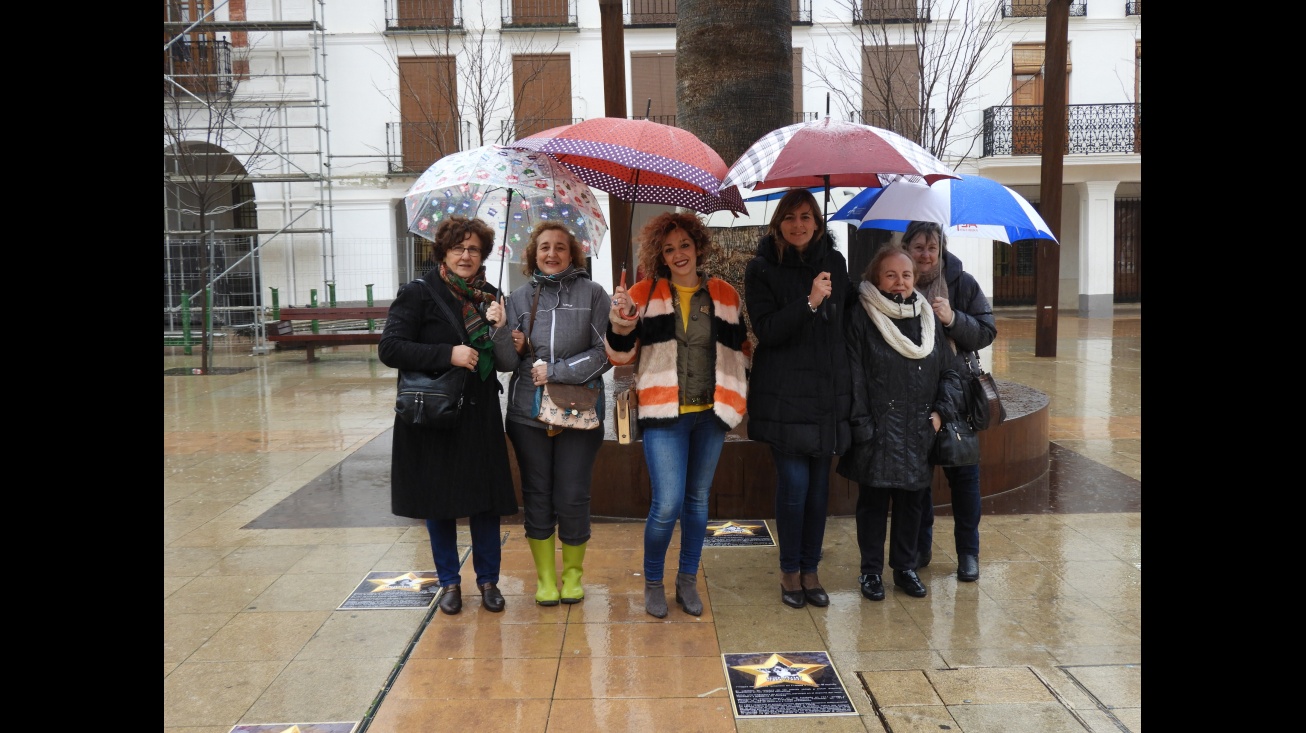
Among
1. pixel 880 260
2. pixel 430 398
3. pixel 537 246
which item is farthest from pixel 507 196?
pixel 880 260

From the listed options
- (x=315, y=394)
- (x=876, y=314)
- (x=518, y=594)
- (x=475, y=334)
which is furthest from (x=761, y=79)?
(x=315, y=394)

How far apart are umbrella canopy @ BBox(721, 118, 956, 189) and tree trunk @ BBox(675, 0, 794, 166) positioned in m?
2.60

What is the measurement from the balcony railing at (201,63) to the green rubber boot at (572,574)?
790 inches

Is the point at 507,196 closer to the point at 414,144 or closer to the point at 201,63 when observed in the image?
the point at 414,144

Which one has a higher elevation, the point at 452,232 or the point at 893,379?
the point at 452,232

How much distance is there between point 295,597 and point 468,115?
20.3 metres

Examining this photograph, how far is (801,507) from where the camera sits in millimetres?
4566

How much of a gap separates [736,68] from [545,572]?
379 cm

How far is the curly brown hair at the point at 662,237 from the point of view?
434cm

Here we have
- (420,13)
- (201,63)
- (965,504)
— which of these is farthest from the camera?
(420,13)

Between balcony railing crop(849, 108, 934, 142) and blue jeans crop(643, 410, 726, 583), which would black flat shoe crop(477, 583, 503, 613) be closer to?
blue jeans crop(643, 410, 726, 583)

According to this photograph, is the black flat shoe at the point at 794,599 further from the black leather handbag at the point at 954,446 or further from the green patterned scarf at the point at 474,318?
the green patterned scarf at the point at 474,318

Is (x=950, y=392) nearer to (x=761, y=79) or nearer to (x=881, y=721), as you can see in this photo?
(x=881, y=721)
